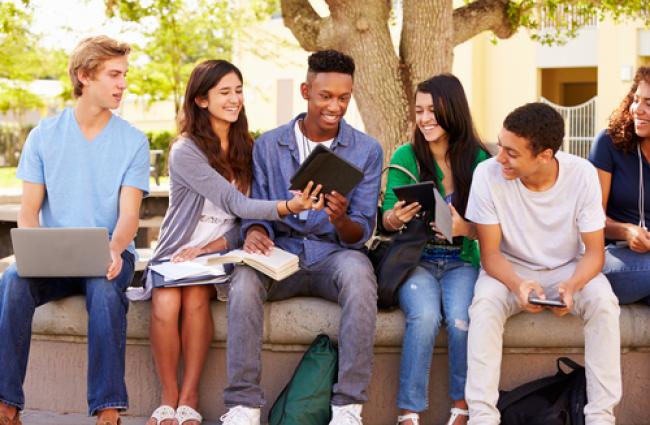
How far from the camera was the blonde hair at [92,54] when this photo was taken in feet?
15.8

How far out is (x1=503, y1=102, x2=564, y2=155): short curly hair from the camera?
14.4ft

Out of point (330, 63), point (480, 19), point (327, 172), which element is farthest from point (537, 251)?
point (480, 19)

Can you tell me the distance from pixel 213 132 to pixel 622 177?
6.94 ft

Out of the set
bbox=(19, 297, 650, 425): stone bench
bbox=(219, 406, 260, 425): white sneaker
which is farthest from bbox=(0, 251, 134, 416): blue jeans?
bbox=(219, 406, 260, 425): white sneaker

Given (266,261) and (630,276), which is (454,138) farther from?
(266,261)

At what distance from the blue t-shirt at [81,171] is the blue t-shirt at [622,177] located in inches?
91.4

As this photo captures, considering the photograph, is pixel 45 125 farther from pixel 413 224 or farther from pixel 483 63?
pixel 483 63

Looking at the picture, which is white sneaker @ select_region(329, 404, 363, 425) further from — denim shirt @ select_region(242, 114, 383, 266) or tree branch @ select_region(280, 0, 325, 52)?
tree branch @ select_region(280, 0, 325, 52)

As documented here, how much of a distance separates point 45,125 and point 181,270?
3.41ft

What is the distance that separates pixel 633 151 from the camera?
16.4 feet

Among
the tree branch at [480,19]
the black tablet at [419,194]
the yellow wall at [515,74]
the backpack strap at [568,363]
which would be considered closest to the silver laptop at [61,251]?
the black tablet at [419,194]

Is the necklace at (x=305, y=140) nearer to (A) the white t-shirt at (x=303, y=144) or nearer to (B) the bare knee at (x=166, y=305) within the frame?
(A) the white t-shirt at (x=303, y=144)

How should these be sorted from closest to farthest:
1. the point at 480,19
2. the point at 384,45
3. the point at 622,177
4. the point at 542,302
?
the point at 542,302 < the point at 622,177 < the point at 384,45 < the point at 480,19

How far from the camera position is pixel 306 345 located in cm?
478
